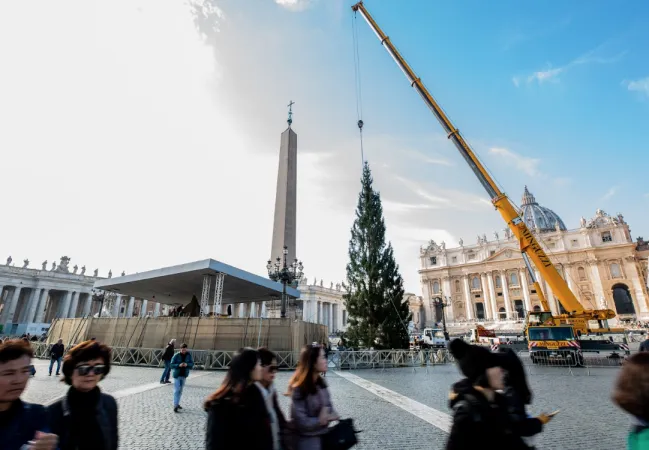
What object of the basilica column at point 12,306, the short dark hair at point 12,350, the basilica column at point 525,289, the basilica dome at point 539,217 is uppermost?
the basilica dome at point 539,217

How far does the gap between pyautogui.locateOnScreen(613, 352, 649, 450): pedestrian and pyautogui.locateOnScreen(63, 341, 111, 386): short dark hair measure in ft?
10.5

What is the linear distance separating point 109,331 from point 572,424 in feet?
69.1

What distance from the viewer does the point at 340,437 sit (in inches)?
102

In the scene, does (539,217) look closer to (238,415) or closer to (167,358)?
(167,358)

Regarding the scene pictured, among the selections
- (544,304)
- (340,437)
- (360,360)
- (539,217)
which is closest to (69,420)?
(340,437)

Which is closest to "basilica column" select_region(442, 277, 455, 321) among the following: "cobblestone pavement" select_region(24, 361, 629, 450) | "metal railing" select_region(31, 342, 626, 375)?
"metal railing" select_region(31, 342, 626, 375)

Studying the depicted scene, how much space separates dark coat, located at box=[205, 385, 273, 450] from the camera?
79.6 inches

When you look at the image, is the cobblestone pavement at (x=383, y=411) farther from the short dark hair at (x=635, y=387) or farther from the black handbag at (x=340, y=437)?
the short dark hair at (x=635, y=387)

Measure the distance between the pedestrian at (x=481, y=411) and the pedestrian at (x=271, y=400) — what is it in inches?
46.6

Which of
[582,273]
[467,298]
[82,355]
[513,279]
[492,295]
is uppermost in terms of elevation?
[582,273]

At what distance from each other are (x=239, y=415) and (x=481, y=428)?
5.00ft

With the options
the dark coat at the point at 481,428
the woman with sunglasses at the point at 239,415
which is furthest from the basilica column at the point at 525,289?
the woman with sunglasses at the point at 239,415

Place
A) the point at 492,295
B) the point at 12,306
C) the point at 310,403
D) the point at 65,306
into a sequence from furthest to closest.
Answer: the point at 492,295
the point at 65,306
the point at 12,306
the point at 310,403

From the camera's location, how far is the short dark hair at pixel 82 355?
2123 mm
